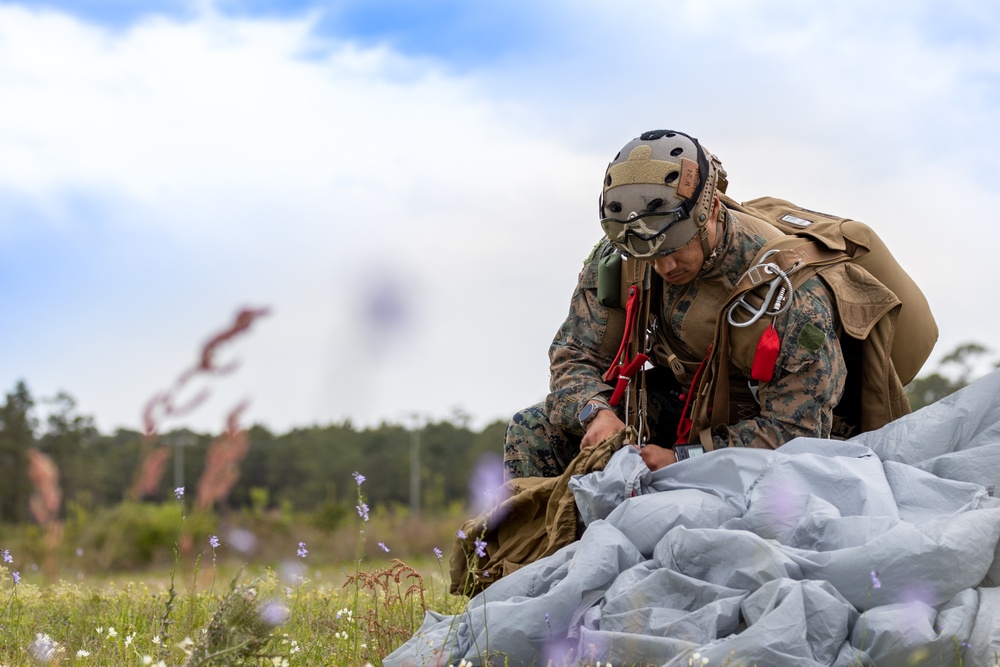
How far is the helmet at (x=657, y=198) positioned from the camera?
14.6 ft

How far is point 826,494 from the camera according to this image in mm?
3822

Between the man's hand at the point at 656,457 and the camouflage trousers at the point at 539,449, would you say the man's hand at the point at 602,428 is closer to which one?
the man's hand at the point at 656,457

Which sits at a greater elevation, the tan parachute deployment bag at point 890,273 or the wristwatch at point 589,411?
the tan parachute deployment bag at point 890,273

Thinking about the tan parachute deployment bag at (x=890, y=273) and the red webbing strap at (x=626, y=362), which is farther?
the tan parachute deployment bag at (x=890, y=273)

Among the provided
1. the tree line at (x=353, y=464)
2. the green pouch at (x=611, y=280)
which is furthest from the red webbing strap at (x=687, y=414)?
the tree line at (x=353, y=464)

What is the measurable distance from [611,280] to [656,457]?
92 cm

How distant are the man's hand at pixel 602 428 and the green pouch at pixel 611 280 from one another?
2.05ft

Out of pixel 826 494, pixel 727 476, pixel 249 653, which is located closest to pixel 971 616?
pixel 826 494

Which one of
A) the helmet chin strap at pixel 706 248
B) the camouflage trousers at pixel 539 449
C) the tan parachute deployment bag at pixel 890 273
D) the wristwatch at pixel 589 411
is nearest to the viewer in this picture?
the helmet chin strap at pixel 706 248

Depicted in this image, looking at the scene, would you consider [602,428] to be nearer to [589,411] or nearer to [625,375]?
[589,411]

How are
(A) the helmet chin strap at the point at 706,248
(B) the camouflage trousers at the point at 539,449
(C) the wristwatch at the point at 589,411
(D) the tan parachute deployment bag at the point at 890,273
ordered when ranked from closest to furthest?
(A) the helmet chin strap at the point at 706,248
(C) the wristwatch at the point at 589,411
(D) the tan parachute deployment bag at the point at 890,273
(B) the camouflage trousers at the point at 539,449

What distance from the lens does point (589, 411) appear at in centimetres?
471

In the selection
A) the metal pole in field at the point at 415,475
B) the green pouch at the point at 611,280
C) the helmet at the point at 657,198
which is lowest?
the metal pole in field at the point at 415,475

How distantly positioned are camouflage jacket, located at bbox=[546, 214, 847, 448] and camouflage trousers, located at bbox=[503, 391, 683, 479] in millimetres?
158
